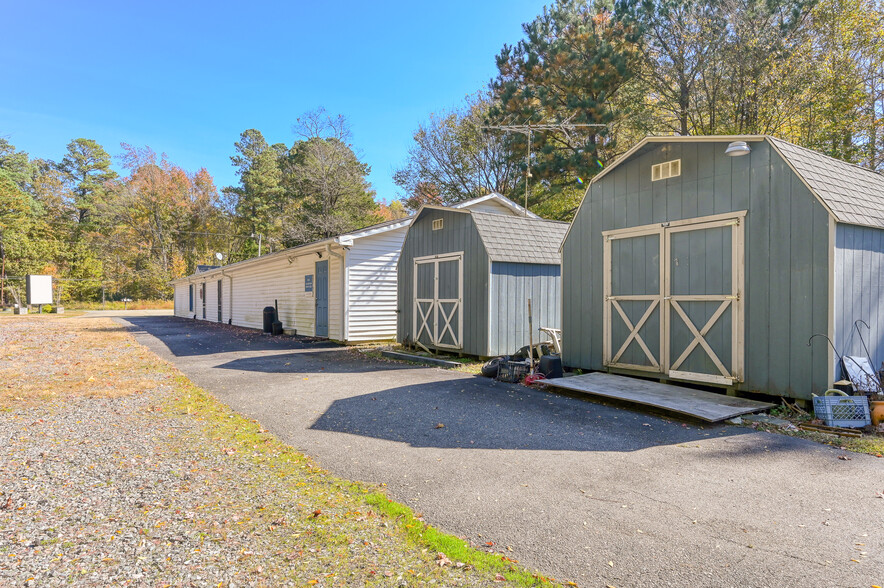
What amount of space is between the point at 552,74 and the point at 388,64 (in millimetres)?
7200

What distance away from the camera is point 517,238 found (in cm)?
962

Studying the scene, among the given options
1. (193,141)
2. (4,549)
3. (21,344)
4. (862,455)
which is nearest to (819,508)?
(862,455)

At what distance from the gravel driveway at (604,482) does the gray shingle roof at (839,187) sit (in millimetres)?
2745

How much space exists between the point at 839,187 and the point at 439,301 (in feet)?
22.4

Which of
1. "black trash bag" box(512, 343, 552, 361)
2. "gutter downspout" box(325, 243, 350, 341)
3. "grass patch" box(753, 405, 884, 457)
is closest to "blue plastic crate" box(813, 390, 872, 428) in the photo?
"grass patch" box(753, 405, 884, 457)

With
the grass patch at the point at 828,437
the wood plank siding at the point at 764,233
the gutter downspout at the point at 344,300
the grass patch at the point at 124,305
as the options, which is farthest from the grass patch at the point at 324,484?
the grass patch at the point at 124,305

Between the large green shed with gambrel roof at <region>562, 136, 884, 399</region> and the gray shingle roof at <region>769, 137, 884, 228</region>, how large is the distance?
0.08 feet

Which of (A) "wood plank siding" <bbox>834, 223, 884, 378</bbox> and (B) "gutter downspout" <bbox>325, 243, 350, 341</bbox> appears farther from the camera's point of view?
(B) "gutter downspout" <bbox>325, 243, 350, 341</bbox>

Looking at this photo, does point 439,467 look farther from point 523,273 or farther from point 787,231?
point 523,273

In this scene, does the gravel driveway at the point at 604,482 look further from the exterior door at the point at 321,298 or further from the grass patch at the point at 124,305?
the grass patch at the point at 124,305

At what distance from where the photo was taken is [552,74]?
1808 centimetres

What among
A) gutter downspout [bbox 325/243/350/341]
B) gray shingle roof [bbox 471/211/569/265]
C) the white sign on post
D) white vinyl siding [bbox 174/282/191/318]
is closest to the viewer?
gray shingle roof [bbox 471/211/569/265]

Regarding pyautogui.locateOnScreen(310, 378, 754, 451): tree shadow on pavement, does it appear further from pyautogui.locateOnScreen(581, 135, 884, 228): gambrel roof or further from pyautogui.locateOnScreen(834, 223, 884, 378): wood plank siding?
pyautogui.locateOnScreen(581, 135, 884, 228): gambrel roof

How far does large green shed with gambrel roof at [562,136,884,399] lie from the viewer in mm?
5094
